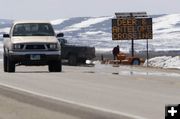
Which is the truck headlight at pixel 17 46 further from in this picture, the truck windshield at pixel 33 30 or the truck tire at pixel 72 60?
the truck tire at pixel 72 60

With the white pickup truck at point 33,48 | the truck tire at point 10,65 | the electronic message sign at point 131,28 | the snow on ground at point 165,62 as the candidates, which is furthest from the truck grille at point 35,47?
the electronic message sign at point 131,28

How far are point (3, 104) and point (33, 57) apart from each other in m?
13.1

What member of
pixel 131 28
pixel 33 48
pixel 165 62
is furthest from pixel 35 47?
pixel 131 28

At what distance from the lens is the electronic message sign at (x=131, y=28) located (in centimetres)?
5862

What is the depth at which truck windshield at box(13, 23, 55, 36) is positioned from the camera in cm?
2823

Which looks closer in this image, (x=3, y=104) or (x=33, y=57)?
(x=3, y=104)

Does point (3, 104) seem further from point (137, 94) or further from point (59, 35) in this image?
point (59, 35)

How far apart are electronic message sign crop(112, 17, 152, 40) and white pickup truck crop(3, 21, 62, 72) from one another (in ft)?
99.9

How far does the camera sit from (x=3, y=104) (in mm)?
14414

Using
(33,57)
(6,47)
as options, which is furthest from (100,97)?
(6,47)

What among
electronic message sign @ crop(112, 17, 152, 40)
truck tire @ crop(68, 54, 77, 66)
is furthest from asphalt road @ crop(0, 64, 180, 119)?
electronic message sign @ crop(112, 17, 152, 40)

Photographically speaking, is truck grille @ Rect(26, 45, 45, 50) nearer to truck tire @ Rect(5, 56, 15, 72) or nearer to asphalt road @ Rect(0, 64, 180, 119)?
truck tire @ Rect(5, 56, 15, 72)

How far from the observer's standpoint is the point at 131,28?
194ft

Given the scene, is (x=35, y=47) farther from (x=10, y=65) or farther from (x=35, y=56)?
(x=10, y=65)
